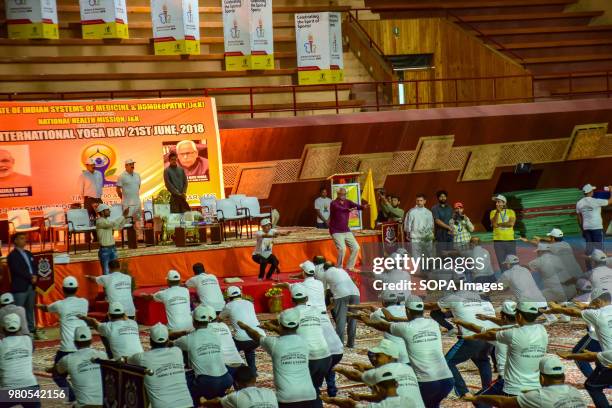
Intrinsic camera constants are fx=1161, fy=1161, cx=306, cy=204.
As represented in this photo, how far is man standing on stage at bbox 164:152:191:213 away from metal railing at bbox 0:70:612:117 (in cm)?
307

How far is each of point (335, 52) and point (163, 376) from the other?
645 inches

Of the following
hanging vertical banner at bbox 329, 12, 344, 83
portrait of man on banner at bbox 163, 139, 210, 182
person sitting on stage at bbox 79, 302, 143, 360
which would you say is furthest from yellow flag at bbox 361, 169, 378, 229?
person sitting on stage at bbox 79, 302, 143, 360

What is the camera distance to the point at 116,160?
23.4 meters

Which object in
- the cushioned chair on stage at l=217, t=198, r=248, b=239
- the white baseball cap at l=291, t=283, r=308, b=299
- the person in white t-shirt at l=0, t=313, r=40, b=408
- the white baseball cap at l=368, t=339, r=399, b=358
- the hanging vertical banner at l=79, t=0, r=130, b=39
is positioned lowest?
the person in white t-shirt at l=0, t=313, r=40, b=408

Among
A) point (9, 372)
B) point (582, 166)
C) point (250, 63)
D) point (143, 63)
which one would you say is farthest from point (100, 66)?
point (9, 372)

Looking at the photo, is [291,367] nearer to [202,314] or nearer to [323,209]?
[202,314]

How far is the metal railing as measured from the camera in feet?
82.3

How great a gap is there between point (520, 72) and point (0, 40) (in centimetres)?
1257

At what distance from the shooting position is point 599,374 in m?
12.2

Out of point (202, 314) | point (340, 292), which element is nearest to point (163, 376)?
point (202, 314)

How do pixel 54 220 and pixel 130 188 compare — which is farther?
pixel 54 220

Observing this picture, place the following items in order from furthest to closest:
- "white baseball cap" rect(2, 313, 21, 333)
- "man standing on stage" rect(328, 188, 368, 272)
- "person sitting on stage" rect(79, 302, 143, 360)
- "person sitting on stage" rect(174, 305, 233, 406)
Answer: "man standing on stage" rect(328, 188, 368, 272) → "person sitting on stage" rect(79, 302, 143, 360) → "person sitting on stage" rect(174, 305, 233, 406) → "white baseball cap" rect(2, 313, 21, 333)

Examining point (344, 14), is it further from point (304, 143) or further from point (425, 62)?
point (304, 143)

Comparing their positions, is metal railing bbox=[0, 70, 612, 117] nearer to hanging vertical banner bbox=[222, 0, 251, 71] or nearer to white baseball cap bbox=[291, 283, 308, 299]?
hanging vertical banner bbox=[222, 0, 251, 71]
